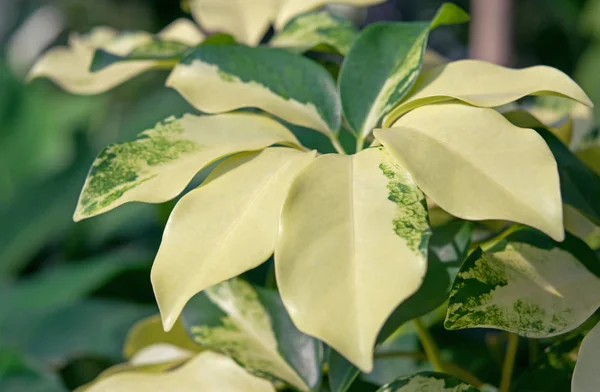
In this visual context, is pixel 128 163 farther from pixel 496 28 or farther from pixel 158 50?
pixel 496 28

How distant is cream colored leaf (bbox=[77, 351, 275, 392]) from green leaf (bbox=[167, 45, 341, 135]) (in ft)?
0.49

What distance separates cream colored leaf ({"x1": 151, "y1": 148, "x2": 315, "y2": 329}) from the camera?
0.93 feet

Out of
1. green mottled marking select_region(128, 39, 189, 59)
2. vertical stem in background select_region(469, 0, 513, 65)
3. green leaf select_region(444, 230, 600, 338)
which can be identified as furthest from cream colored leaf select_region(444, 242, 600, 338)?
vertical stem in background select_region(469, 0, 513, 65)

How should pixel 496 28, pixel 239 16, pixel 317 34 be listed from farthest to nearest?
pixel 496 28 → pixel 239 16 → pixel 317 34

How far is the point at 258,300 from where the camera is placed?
0.42 meters

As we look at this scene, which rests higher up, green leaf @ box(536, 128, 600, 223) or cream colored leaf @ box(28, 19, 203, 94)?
cream colored leaf @ box(28, 19, 203, 94)

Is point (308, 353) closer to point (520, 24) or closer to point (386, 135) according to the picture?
point (386, 135)

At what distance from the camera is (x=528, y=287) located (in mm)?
328

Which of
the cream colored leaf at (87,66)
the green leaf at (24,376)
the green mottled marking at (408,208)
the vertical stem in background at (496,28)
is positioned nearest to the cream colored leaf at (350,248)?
the green mottled marking at (408,208)

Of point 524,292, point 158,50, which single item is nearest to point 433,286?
point 524,292

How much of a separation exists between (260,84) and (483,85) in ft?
0.41

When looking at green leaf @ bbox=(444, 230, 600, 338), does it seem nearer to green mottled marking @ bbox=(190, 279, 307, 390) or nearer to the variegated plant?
the variegated plant

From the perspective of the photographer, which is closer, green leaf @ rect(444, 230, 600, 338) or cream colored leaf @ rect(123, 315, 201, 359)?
green leaf @ rect(444, 230, 600, 338)

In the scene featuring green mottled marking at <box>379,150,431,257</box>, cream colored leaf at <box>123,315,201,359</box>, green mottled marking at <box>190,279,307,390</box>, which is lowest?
cream colored leaf at <box>123,315,201,359</box>
